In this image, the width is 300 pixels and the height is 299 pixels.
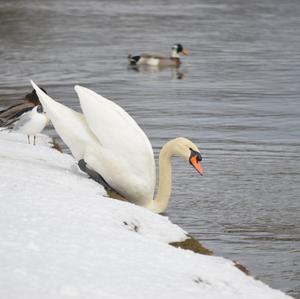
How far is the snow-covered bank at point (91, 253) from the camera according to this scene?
6.20 metres

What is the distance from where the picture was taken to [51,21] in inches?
1866

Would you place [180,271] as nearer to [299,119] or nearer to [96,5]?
[299,119]

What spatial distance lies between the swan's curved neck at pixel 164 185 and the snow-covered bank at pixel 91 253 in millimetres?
1169

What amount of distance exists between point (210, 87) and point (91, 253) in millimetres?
Result: 19122

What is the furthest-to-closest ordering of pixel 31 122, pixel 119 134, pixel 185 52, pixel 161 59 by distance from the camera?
pixel 185 52, pixel 161 59, pixel 31 122, pixel 119 134

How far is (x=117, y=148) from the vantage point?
34.0ft

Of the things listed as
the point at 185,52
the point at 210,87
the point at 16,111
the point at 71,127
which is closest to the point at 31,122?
the point at 16,111

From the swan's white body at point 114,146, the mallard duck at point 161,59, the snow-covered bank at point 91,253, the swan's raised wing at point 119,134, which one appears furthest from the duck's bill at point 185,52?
the snow-covered bank at point 91,253

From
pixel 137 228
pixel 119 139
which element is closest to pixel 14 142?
pixel 119 139

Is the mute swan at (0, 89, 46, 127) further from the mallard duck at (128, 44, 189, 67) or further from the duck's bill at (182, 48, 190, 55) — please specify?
the duck's bill at (182, 48, 190, 55)

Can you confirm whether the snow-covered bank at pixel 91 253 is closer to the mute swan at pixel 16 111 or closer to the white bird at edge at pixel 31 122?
the white bird at edge at pixel 31 122

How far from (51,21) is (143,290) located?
41899 millimetres

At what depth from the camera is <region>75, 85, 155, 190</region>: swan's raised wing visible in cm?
1036

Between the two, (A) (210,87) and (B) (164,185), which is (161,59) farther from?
(B) (164,185)
